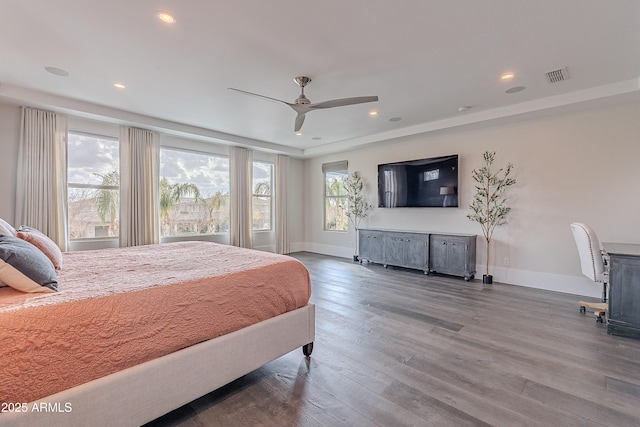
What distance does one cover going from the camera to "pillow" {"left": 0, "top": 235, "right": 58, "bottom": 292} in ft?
4.88

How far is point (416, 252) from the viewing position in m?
5.50

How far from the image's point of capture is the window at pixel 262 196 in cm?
730

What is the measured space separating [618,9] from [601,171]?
Answer: 2.61 meters

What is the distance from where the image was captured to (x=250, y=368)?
2002 millimetres

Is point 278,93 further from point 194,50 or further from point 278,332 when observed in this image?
point 278,332

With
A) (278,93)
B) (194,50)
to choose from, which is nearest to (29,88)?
(194,50)

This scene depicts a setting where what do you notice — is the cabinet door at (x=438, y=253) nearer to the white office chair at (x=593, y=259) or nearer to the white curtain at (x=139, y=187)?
the white office chair at (x=593, y=259)

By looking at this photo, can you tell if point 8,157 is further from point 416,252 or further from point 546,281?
point 546,281

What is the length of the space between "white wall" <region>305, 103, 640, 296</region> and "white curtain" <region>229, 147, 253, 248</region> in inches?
154

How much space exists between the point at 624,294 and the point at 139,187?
6.90m

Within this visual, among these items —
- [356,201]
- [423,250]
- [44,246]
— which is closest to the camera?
[44,246]

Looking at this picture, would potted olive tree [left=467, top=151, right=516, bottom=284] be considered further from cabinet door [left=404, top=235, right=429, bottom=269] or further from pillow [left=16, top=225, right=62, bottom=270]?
pillow [left=16, top=225, right=62, bottom=270]

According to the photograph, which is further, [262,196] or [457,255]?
[262,196]

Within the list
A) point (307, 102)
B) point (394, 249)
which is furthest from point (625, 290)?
point (307, 102)
